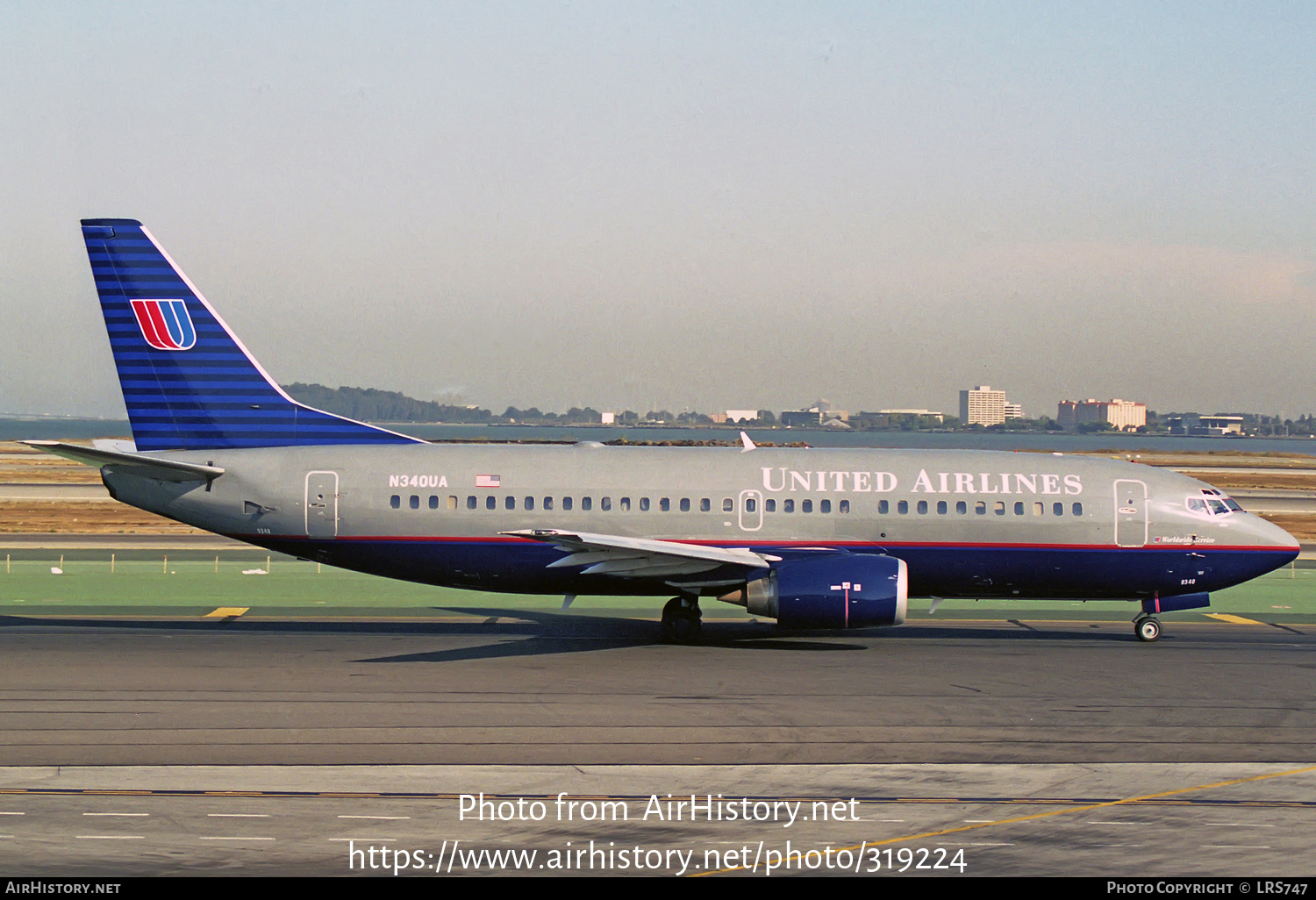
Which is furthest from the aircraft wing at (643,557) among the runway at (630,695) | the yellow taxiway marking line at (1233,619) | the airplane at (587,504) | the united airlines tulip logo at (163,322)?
the yellow taxiway marking line at (1233,619)

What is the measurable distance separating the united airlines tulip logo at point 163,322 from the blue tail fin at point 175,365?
0.07 feet

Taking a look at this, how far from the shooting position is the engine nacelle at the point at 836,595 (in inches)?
963

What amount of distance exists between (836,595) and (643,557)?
412cm

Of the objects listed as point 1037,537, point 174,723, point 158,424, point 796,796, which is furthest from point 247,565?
point 796,796

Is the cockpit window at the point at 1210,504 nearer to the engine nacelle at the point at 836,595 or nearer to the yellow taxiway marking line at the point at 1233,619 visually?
the yellow taxiway marking line at the point at 1233,619

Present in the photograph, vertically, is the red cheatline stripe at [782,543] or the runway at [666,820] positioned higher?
the red cheatline stripe at [782,543]

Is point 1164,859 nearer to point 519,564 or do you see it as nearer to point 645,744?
point 645,744

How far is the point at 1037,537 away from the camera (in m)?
27.2

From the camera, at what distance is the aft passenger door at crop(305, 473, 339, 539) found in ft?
88.3

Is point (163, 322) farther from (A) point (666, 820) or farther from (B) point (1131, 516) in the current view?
(B) point (1131, 516)

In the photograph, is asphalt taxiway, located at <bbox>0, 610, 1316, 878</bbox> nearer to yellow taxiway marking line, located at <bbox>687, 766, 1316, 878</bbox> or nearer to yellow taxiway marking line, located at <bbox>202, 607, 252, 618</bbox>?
Answer: yellow taxiway marking line, located at <bbox>687, 766, 1316, 878</bbox>

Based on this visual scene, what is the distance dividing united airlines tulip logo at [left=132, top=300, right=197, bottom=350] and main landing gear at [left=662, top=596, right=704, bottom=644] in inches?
505

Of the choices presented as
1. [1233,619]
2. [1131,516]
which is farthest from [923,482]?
[1233,619]

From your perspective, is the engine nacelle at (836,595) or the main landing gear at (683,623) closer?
the engine nacelle at (836,595)
